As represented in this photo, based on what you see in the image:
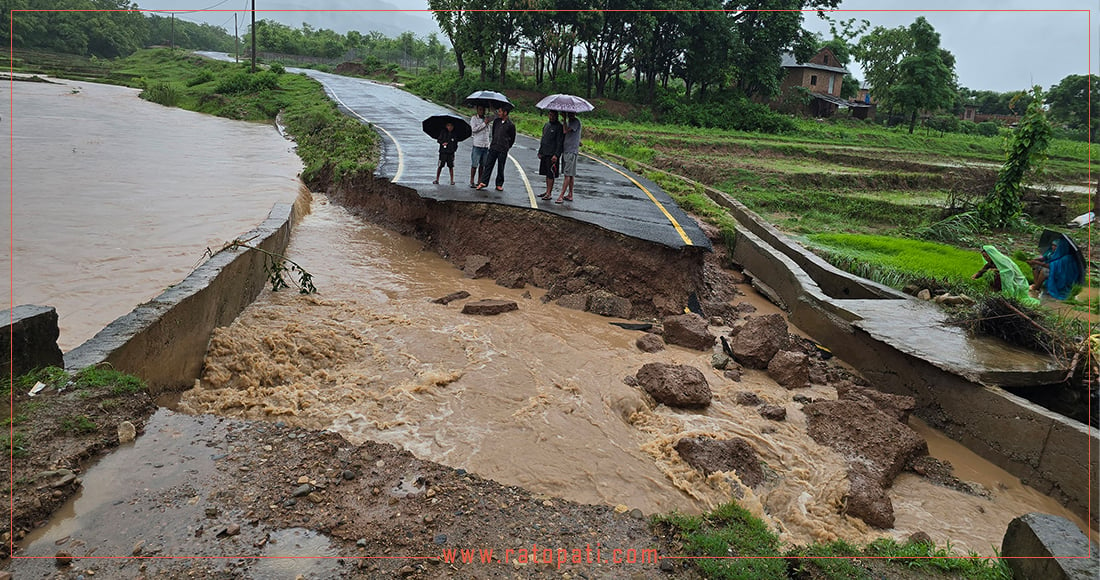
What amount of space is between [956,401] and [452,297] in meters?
6.59

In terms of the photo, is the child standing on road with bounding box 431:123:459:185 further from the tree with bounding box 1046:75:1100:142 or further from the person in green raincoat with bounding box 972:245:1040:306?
the tree with bounding box 1046:75:1100:142

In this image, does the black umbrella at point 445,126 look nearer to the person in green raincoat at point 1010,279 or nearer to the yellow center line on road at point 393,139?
the yellow center line on road at point 393,139

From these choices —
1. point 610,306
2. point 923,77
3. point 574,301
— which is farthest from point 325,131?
point 923,77

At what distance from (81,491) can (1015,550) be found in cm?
603

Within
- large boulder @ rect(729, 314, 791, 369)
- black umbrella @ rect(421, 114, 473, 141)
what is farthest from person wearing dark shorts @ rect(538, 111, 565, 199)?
large boulder @ rect(729, 314, 791, 369)

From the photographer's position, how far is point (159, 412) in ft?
17.6

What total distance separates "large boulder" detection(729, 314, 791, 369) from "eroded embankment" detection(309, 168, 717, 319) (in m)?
1.41

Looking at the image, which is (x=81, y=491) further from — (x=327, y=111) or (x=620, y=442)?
(x=327, y=111)

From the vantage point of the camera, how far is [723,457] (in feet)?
19.5

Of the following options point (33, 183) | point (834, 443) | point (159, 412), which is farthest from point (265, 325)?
point (33, 183)

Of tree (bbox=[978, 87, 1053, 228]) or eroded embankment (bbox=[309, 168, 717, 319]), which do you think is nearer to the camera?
eroded embankment (bbox=[309, 168, 717, 319])

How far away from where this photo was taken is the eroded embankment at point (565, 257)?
33.4 ft

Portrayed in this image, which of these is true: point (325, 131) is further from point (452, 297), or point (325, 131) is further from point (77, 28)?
point (77, 28)

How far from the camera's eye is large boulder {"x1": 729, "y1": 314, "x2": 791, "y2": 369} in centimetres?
836
